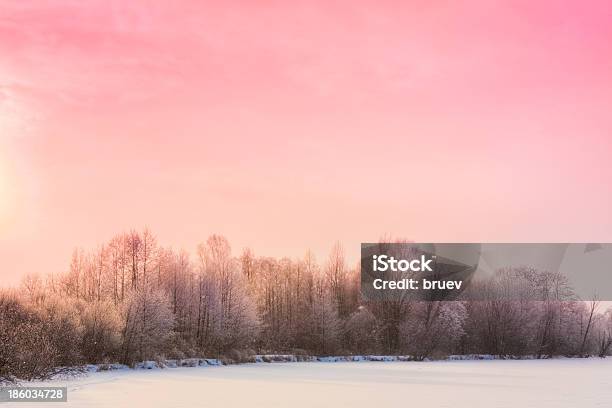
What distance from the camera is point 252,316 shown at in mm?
59531

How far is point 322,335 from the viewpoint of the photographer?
213ft

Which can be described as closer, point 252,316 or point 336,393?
point 336,393

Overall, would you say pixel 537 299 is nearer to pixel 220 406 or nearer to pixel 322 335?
pixel 322 335

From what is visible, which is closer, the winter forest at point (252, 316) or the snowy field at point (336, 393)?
the snowy field at point (336, 393)

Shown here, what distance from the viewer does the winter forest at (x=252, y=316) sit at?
45.6 meters

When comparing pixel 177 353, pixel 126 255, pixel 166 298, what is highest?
pixel 126 255

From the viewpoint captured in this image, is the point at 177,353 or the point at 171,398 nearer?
the point at 171,398

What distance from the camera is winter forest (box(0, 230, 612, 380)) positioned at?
4556 cm

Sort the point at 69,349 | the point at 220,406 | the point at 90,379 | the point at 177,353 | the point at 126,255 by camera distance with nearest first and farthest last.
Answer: the point at 220,406
the point at 90,379
the point at 69,349
the point at 177,353
the point at 126,255

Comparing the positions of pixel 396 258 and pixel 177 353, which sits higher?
pixel 396 258

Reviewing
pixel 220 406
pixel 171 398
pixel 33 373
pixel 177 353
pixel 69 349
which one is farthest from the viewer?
pixel 177 353

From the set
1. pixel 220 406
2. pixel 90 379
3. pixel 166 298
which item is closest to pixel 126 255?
pixel 166 298

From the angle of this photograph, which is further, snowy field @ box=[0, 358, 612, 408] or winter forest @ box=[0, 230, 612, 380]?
winter forest @ box=[0, 230, 612, 380]

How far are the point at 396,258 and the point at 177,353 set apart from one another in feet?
102
